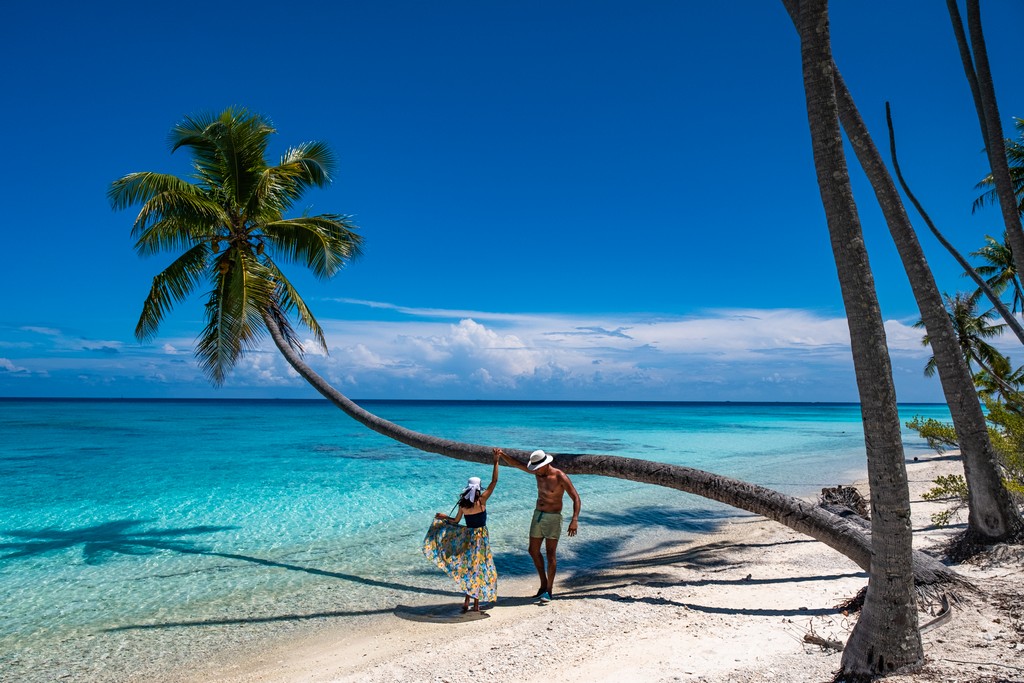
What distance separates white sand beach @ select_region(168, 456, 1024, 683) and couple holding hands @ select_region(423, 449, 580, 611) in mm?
439

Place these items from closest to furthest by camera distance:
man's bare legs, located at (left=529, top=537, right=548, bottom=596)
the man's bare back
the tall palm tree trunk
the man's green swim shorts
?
the tall palm tree trunk → the man's bare back → the man's green swim shorts → man's bare legs, located at (left=529, top=537, right=548, bottom=596)

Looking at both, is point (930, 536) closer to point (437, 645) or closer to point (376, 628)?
point (437, 645)

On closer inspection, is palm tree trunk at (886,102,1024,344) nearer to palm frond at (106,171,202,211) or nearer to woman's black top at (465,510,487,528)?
woman's black top at (465,510,487,528)

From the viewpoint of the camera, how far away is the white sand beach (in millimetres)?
4484

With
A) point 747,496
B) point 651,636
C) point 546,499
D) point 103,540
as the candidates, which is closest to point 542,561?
point 546,499

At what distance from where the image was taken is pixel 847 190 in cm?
401

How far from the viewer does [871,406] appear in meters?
3.89

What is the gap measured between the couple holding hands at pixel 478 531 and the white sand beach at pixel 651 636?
44 centimetres

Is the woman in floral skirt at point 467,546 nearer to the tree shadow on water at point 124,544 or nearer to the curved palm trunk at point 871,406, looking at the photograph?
the tree shadow on water at point 124,544

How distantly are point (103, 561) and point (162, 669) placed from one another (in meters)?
4.91

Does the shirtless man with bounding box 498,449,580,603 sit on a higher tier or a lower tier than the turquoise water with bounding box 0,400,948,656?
higher

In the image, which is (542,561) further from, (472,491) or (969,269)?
(969,269)

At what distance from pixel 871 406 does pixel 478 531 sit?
4.24 m

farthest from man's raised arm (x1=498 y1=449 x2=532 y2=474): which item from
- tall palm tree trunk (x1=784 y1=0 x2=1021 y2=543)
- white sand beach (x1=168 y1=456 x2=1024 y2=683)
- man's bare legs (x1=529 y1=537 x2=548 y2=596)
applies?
tall palm tree trunk (x1=784 y1=0 x2=1021 y2=543)
